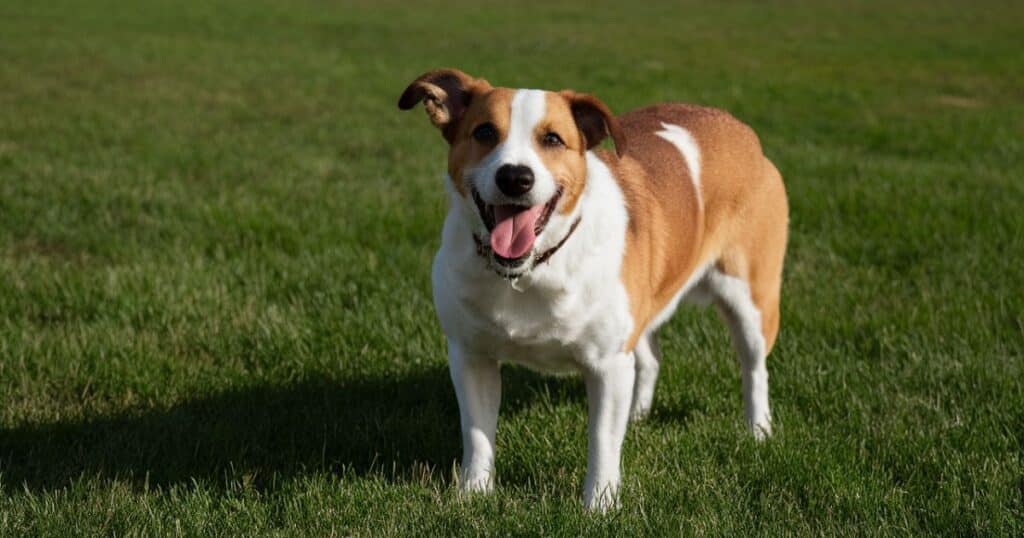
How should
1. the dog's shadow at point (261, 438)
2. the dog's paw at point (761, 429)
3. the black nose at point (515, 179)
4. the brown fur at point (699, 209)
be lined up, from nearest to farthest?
the black nose at point (515, 179) < the dog's shadow at point (261, 438) < the brown fur at point (699, 209) < the dog's paw at point (761, 429)

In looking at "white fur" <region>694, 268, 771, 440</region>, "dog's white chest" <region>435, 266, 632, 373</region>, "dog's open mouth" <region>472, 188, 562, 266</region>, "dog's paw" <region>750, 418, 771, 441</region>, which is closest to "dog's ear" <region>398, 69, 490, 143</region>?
"dog's open mouth" <region>472, 188, 562, 266</region>

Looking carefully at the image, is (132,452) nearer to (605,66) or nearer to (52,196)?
(52,196)

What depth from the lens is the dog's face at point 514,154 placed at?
3.76 meters

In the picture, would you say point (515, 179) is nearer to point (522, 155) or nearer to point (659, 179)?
point (522, 155)

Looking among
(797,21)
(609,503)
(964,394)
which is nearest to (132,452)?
(609,503)

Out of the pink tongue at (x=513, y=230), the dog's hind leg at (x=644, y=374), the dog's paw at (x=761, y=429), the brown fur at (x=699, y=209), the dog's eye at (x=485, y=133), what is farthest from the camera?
the dog's hind leg at (x=644, y=374)

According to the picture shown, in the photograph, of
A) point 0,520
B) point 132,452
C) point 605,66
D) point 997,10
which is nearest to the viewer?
point 0,520

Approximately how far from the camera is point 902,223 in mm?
8039

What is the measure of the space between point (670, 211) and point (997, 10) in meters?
37.0

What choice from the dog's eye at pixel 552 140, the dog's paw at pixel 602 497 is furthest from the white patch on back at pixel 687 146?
the dog's paw at pixel 602 497

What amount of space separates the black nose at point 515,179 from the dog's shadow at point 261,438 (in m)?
1.39

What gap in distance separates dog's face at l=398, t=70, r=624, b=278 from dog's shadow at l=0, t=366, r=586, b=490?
1.20m

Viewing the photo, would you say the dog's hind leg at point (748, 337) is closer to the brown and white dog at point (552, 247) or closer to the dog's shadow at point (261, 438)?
the brown and white dog at point (552, 247)

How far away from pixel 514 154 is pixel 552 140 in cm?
25
